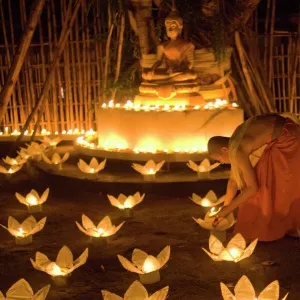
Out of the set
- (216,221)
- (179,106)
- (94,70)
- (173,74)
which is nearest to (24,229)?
(216,221)

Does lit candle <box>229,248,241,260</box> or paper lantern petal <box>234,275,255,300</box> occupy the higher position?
paper lantern petal <box>234,275,255,300</box>

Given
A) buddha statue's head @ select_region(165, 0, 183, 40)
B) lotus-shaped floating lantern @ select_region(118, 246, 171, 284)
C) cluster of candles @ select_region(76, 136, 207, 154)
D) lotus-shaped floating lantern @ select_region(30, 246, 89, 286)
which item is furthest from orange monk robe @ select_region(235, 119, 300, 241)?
buddha statue's head @ select_region(165, 0, 183, 40)

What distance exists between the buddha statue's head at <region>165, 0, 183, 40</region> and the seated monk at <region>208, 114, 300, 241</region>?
2.85 meters

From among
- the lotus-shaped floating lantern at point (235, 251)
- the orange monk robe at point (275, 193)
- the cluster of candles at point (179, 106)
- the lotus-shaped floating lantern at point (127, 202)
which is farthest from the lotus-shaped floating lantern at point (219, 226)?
the cluster of candles at point (179, 106)

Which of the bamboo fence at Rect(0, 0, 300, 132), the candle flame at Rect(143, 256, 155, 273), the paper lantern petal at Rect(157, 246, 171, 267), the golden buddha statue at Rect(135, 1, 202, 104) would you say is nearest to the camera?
the candle flame at Rect(143, 256, 155, 273)

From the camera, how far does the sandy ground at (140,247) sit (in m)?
3.14

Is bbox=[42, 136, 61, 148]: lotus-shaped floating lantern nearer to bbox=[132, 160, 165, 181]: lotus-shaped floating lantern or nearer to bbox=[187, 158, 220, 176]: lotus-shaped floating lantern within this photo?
bbox=[132, 160, 165, 181]: lotus-shaped floating lantern

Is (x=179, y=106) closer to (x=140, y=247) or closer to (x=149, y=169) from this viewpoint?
(x=149, y=169)

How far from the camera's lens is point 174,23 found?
248 inches

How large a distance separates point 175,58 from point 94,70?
2225 millimetres

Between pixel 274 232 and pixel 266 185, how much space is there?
1.09ft

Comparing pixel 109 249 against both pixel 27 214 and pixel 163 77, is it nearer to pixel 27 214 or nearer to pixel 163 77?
pixel 27 214

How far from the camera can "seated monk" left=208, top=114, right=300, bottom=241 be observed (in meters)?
3.59

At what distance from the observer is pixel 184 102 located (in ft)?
21.0
